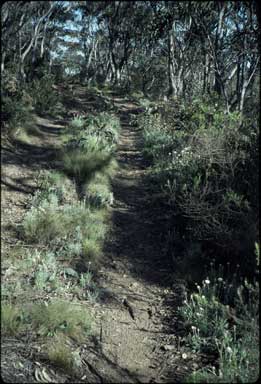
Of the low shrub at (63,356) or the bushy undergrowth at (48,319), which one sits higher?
the bushy undergrowth at (48,319)

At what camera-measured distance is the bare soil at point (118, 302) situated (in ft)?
11.7

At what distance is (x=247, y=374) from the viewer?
352 cm

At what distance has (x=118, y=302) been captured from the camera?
4695mm

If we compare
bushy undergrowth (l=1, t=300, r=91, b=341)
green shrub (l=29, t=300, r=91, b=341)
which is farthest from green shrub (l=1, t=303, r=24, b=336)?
green shrub (l=29, t=300, r=91, b=341)

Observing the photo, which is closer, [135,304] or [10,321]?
Answer: [10,321]

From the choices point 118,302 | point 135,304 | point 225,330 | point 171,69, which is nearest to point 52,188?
point 118,302

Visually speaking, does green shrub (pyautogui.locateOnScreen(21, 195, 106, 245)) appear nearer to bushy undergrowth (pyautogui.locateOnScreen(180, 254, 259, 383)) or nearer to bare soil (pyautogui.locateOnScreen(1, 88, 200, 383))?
bare soil (pyautogui.locateOnScreen(1, 88, 200, 383))

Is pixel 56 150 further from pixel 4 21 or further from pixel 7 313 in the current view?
pixel 7 313

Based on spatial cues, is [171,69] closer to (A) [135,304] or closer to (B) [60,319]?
(A) [135,304]

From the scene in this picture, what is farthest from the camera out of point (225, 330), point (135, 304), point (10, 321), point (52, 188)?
point (52, 188)

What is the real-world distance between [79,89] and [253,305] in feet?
11.4

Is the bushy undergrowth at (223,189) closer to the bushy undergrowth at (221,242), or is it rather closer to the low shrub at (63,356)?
the bushy undergrowth at (221,242)

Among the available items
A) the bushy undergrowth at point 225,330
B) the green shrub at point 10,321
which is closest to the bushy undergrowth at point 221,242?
the bushy undergrowth at point 225,330

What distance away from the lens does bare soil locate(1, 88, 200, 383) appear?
357 cm
